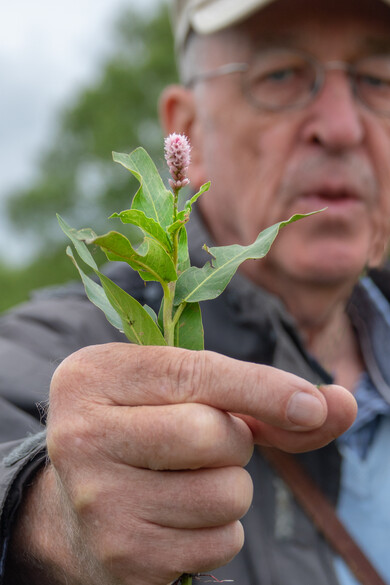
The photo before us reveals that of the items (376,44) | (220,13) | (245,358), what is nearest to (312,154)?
(376,44)

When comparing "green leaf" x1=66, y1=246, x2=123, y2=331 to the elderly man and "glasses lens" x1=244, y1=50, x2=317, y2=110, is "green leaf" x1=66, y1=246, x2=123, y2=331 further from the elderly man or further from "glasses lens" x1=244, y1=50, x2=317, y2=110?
"glasses lens" x1=244, y1=50, x2=317, y2=110

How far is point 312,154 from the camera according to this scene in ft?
9.39

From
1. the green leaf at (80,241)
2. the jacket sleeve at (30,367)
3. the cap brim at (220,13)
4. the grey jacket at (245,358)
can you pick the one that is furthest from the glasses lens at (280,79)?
the green leaf at (80,241)

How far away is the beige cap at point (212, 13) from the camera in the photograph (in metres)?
2.90

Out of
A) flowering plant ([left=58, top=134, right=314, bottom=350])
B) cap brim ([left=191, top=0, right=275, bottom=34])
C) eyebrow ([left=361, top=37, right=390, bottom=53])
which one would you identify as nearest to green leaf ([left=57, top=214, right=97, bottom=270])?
flowering plant ([left=58, top=134, right=314, bottom=350])

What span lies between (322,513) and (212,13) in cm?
246

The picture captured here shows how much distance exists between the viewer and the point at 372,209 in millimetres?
2984

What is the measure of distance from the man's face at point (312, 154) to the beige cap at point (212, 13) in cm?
9

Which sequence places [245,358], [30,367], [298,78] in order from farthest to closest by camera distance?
[298,78], [245,358], [30,367]

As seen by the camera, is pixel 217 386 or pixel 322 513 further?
pixel 322 513

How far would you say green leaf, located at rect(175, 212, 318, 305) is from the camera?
3.53 ft

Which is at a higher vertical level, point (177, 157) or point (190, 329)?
point (177, 157)

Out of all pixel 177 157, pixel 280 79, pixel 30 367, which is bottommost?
pixel 30 367

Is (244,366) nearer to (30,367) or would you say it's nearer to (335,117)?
(30,367)
